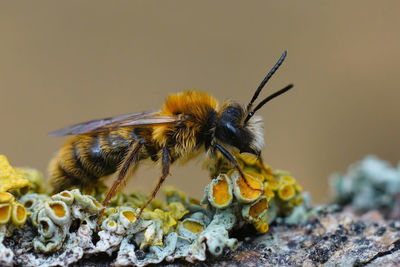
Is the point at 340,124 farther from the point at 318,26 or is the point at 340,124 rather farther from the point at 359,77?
the point at 318,26

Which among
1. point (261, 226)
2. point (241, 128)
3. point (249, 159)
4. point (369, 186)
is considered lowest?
point (369, 186)

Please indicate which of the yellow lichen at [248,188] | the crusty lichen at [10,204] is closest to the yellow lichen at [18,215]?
the crusty lichen at [10,204]

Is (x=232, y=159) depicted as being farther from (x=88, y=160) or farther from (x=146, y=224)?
(x=88, y=160)

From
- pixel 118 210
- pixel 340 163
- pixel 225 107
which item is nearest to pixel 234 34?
pixel 340 163

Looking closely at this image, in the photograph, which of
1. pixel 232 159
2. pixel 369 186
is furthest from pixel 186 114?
pixel 369 186

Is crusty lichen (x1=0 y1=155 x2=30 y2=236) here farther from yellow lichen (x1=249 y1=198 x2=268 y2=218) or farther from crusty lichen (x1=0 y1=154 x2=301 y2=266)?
yellow lichen (x1=249 y1=198 x2=268 y2=218)
